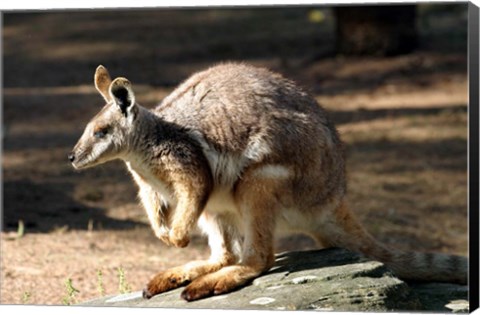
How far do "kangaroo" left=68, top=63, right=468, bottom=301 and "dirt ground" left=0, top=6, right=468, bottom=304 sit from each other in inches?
29.5

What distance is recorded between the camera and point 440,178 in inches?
356

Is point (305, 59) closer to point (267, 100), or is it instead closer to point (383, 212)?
point (383, 212)

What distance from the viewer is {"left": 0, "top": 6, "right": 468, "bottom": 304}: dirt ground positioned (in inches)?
272

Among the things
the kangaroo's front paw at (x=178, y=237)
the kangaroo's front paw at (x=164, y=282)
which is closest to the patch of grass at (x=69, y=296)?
the kangaroo's front paw at (x=164, y=282)

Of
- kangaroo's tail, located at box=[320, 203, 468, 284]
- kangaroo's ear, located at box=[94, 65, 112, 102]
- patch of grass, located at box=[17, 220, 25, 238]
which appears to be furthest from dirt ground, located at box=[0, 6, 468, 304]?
kangaroo's tail, located at box=[320, 203, 468, 284]

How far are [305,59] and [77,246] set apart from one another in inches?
220

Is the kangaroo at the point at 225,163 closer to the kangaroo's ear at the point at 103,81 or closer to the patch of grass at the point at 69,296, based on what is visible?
the kangaroo's ear at the point at 103,81

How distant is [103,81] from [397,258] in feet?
5.29

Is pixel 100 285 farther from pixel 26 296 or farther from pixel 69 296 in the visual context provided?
pixel 26 296

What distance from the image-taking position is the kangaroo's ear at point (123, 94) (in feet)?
15.9

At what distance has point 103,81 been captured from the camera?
200 inches

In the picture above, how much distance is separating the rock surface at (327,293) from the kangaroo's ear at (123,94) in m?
0.86

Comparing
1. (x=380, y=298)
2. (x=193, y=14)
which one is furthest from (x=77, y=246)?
(x=193, y=14)

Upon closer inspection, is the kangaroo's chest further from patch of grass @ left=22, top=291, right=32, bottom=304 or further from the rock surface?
patch of grass @ left=22, top=291, right=32, bottom=304
